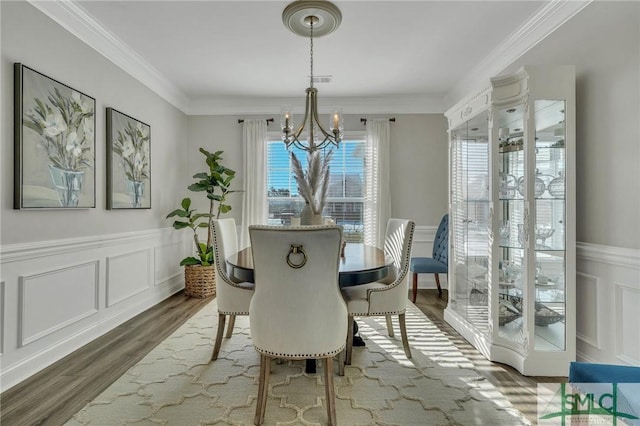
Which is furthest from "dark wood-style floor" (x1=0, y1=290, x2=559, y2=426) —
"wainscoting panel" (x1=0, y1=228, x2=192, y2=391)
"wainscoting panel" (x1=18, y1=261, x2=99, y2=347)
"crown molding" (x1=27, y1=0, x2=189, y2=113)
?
"crown molding" (x1=27, y1=0, x2=189, y2=113)

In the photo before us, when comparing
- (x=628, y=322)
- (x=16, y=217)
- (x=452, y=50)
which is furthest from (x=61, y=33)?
(x=628, y=322)

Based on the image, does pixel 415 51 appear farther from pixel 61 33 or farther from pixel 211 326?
pixel 211 326

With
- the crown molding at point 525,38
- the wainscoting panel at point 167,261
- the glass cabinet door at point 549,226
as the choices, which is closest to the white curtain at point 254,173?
the wainscoting panel at point 167,261

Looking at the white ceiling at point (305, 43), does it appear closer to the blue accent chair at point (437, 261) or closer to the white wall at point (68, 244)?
the white wall at point (68, 244)

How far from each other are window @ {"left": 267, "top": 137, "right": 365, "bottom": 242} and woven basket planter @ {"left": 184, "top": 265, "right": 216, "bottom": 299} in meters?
1.13

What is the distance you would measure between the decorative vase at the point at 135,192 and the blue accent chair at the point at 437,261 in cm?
310

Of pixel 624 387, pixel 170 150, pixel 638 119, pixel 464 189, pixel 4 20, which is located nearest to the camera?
pixel 624 387

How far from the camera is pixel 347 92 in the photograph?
4520mm

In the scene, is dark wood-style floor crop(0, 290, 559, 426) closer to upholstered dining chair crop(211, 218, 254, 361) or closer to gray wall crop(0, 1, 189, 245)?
upholstered dining chair crop(211, 218, 254, 361)

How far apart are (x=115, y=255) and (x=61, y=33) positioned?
1.84 m

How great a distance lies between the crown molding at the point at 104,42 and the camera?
2469 millimetres

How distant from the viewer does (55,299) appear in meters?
2.45

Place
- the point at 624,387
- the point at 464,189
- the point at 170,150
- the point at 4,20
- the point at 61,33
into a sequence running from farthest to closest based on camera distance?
the point at 170,150 → the point at 464,189 → the point at 61,33 → the point at 4,20 → the point at 624,387

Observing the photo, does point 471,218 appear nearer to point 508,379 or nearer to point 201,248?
point 508,379
